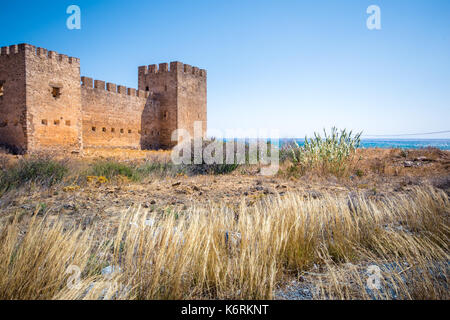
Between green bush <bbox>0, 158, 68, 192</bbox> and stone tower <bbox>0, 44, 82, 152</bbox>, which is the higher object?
stone tower <bbox>0, 44, 82, 152</bbox>

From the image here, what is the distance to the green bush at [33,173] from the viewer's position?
486 cm

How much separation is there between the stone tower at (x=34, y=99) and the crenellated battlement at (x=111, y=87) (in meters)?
2.13

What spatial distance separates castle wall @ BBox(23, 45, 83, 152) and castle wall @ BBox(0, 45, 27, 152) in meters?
0.26

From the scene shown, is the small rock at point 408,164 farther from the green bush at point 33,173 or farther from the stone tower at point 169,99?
the stone tower at point 169,99

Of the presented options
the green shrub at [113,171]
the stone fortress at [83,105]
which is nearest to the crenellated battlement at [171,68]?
the stone fortress at [83,105]

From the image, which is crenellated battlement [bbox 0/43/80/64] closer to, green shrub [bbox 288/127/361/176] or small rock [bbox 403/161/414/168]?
green shrub [bbox 288/127/361/176]

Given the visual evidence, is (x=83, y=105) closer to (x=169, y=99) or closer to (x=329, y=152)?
(x=169, y=99)

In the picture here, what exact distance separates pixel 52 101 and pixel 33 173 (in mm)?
7738

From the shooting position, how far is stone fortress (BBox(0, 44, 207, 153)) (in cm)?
1088

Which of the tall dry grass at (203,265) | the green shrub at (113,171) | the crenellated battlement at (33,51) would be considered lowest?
the tall dry grass at (203,265)

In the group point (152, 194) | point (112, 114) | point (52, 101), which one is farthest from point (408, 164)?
point (112, 114)

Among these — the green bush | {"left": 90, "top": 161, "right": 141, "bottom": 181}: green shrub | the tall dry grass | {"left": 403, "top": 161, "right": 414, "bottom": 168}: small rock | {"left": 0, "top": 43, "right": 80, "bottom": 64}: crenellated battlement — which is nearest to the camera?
the tall dry grass

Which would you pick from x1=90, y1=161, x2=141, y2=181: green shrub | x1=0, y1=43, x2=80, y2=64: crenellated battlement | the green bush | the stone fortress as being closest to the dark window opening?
the stone fortress
